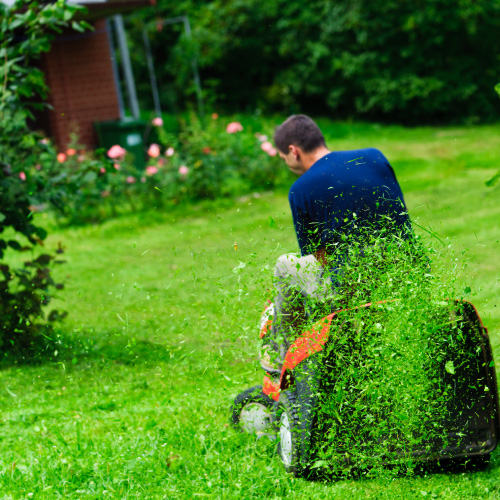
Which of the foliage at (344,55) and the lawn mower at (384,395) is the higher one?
the foliage at (344,55)

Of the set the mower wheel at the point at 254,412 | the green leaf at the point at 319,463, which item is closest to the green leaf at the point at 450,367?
the green leaf at the point at 319,463

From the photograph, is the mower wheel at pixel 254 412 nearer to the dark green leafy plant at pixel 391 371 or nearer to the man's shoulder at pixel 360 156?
the dark green leafy plant at pixel 391 371

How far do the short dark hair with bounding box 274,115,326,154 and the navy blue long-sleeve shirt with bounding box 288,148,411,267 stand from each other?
11.1 inches

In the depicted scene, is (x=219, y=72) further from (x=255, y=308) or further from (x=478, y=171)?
(x=255, y=308)

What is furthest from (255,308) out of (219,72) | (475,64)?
(219,72)

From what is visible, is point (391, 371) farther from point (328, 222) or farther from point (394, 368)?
point (328, 222)

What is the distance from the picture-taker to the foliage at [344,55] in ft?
56.9

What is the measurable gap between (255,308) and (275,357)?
24cm

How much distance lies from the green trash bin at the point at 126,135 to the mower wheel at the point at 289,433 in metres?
9.78

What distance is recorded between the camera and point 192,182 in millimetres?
10141

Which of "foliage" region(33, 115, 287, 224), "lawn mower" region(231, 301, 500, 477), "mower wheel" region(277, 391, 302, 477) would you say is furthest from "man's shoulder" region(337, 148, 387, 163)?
"foliage" region(33, 115, 287, 224)

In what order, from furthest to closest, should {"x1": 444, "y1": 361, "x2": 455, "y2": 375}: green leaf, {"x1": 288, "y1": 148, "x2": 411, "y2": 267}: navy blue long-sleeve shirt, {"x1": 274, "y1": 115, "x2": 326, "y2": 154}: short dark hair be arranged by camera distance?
{"x1": 274, "y1": 115, "x2": 326, "y2": 154}: short dark hair
{"x1": 288, "y1": 148, "x2": 411, "y2": 267}: navy blue long-sleeve shirt
{"x1": 444, "y1": 361, "x2": 455, "y2": 375}: green leaf

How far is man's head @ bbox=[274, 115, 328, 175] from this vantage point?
396 cm

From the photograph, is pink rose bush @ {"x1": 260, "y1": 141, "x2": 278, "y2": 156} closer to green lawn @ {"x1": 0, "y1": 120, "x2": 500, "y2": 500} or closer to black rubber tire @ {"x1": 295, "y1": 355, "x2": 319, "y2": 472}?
green lawn @ {"x1": 0, "y1": 120, "x2": 500, "y2": 500}
